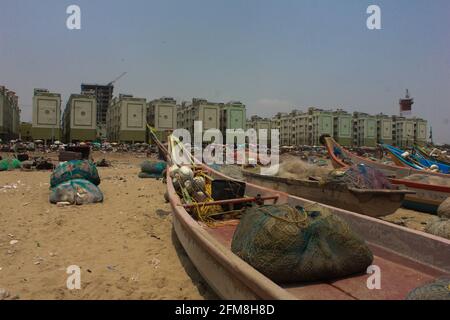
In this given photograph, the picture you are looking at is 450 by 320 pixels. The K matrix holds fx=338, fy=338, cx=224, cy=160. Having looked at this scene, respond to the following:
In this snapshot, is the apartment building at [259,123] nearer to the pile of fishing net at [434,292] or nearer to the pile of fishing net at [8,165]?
the pile of fishing net at [8,165]

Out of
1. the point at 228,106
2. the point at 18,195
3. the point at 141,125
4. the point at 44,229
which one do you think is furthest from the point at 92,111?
the point at 44,229

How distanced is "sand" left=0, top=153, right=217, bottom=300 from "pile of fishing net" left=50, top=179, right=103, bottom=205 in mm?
277

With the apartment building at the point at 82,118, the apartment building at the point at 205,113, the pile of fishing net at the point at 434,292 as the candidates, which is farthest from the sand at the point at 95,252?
the apartment building at the point at 205,113

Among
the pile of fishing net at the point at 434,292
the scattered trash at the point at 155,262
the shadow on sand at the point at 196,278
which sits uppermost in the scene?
the pile of fishing net at the point at 434,292

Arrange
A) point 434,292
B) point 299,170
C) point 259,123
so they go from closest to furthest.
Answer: point 434,292, point 299,170, point 259,123

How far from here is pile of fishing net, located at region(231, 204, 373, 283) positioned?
10.8ft

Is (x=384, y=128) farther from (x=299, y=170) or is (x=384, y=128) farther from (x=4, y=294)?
(x=4, y=294)

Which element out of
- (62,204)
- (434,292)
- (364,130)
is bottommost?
(62,204)

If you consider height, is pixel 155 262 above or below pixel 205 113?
below

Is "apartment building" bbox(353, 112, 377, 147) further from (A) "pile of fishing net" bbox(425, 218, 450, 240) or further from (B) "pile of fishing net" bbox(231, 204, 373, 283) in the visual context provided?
(B) "pile of fishing net" bbox(231, 204, 373, 283)

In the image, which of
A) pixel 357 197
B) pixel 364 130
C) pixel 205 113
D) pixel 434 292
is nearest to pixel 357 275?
pixel 434 292

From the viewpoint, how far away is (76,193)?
336 inches

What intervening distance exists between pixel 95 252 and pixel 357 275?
148 inches

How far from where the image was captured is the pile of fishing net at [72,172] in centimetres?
941
